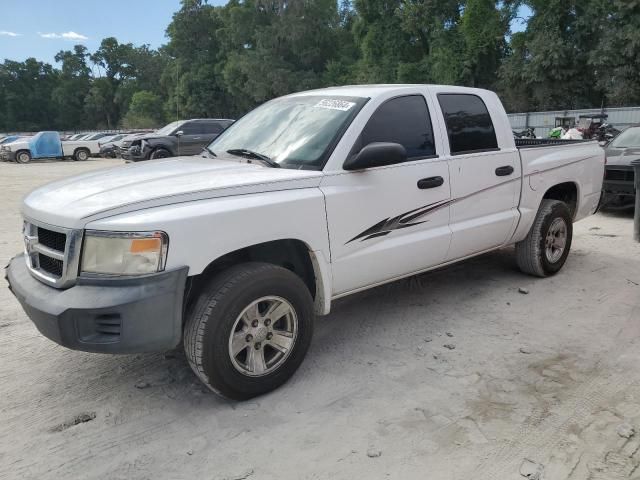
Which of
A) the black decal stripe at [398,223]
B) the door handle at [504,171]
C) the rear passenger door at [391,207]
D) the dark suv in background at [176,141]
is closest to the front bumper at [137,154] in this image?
the dark suv in background at [176,141]

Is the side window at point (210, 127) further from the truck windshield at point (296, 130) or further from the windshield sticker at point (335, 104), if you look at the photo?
the windshield sticker at point (335, 104)

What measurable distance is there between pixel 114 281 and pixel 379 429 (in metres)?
1.61

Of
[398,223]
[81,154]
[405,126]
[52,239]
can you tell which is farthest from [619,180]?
[81,154]

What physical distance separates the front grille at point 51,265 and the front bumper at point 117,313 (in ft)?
0.58

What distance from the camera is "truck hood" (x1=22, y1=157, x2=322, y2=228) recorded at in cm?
283

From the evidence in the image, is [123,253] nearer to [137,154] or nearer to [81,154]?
[137,154]

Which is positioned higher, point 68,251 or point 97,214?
point 97,214

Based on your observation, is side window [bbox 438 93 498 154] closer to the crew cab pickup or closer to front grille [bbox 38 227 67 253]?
A: front grille [bbox 38 227 67 253]

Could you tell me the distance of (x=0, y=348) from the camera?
3994 mm

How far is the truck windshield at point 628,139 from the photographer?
9.30 metres

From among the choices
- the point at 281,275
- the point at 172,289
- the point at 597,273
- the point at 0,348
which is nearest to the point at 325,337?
the point at 281,275

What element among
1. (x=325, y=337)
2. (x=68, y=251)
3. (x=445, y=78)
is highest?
(x=445, y=78)

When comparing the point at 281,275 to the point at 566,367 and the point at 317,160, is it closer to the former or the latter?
the point at 317,160

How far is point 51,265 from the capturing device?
3.03m
